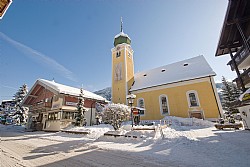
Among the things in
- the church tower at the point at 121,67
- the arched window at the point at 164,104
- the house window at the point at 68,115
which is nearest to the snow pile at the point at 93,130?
the house window at the point at 68,115

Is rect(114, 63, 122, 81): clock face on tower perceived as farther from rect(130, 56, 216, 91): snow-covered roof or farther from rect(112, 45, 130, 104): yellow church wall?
rect(130, 56, 216, 91): snow-covered roof

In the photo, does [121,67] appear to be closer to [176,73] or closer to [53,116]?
[176,73]

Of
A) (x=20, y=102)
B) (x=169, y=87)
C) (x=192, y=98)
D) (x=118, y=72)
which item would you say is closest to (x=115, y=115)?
(x=169, y=87)

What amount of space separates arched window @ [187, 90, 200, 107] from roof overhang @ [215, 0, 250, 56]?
27.5 ft

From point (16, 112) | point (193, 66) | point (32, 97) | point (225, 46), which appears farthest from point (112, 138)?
point (16, 112)

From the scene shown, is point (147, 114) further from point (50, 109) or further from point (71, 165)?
point (71, 165)

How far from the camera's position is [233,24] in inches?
305

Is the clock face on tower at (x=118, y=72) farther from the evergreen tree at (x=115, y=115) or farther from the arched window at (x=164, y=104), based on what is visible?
the evergreen tree at (x=115, y=115)

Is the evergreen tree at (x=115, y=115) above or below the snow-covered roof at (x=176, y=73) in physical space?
below

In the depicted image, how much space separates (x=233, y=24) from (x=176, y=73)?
13101mm

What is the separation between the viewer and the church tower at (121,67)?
23434 mm

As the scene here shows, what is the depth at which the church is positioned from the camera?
1620cm

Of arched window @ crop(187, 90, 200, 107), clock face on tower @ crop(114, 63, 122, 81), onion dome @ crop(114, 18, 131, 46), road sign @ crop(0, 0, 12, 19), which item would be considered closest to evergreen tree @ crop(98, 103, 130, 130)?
road sign @ crop(0, 0, 12, 19)

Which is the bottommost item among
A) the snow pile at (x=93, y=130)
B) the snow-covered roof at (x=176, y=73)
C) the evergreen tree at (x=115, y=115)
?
the snow pile at (x=93, y=130)
